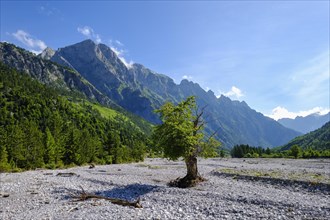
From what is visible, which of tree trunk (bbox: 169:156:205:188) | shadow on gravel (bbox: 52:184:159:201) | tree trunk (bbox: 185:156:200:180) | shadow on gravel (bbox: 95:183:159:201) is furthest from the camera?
tree trunk (bbox: 185:156:200:180)

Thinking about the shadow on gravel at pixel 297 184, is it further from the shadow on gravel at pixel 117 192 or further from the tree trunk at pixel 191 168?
the shadow on gravel at pixel 117 192

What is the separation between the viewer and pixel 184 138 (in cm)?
3653

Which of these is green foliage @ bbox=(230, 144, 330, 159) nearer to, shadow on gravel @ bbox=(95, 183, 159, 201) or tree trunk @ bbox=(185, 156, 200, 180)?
tree trunk @ bbox=(185, 156, 200, 180)

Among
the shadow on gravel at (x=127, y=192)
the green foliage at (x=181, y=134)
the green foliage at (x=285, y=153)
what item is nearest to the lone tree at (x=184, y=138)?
the green foliage at (x=181, y=134)

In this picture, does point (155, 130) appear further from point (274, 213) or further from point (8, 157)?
point (8, 157)

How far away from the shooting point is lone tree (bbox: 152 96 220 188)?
37219mm

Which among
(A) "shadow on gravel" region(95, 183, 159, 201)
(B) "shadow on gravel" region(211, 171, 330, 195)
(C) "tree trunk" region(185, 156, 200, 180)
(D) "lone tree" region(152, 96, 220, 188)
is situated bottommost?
(A) "shadow on gravel" region(95, 183, 159, 201)

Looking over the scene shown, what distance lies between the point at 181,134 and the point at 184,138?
2.44ft

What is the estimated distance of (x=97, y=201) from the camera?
2680cm

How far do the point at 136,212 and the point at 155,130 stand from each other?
62.3 feet

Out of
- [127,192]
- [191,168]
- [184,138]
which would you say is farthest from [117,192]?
[191,168]

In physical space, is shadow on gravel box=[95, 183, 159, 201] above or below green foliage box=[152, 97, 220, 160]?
below

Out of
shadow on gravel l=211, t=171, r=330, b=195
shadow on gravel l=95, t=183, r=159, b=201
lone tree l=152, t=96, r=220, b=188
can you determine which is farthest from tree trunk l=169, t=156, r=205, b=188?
shadow on gravel l=211, t=171, r=330, b=195

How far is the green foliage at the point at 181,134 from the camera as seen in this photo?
3716cm
